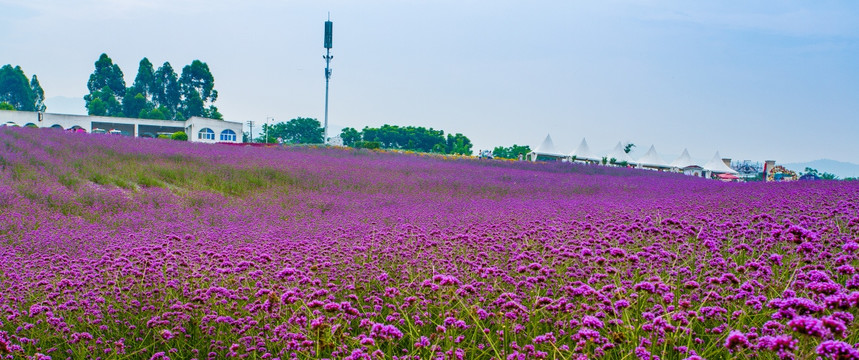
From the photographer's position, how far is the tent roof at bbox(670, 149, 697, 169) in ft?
159

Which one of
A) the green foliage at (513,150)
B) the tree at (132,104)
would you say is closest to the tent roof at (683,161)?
the green foliage at (513,150)

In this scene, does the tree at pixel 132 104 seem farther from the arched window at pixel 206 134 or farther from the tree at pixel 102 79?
the arched window at pixel 206 134

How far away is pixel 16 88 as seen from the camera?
6881 cm

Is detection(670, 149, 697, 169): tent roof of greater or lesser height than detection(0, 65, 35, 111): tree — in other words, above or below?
below

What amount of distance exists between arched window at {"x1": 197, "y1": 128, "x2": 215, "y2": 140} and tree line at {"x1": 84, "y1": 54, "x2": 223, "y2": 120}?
40.3 feet

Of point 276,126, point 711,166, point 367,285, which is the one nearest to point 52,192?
point 367,285

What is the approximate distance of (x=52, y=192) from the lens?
842 cm

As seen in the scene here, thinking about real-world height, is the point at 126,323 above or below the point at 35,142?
below

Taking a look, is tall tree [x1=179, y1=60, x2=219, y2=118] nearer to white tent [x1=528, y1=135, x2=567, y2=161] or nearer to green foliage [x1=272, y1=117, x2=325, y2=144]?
green foliage [x1=272, y1=117, x2=325, y2=144]

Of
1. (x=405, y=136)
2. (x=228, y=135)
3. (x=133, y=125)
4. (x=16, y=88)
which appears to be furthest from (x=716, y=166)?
(x=16, y=88)

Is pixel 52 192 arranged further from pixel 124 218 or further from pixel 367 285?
pixel 367 285

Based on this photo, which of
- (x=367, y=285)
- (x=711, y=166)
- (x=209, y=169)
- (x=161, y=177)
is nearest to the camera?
(x=367, y=285)

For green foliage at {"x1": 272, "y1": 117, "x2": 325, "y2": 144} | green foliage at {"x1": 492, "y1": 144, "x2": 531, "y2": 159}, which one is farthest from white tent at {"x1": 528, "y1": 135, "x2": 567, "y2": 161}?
green foliage at {"x1": 272, "y1": 117, "x2": 325, "y2": 144}

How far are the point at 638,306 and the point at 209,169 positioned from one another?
11306mm
